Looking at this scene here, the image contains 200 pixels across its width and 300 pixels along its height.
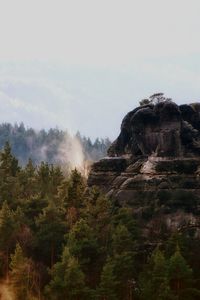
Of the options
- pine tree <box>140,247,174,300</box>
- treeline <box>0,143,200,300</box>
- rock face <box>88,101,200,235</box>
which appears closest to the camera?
pine tree <box>140,247,174,300</box>

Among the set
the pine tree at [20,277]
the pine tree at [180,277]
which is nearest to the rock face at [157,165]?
the pine tree at [180,277]

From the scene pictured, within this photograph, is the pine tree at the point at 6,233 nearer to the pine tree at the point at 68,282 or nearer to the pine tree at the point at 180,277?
the pine tree at the point at 68,282

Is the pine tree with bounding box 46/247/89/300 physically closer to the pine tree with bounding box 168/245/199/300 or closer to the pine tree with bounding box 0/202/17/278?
the pine tree with bounding box 168/245/199/300

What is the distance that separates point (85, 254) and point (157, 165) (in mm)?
19894

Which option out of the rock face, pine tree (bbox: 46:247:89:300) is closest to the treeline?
pine tree (bbox: 46:247:89:300)

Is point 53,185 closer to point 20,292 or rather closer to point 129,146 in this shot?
point 129,146

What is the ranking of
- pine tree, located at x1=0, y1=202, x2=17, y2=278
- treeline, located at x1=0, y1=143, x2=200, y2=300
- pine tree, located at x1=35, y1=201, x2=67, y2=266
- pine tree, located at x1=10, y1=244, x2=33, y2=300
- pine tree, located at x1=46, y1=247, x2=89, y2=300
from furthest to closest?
pine tree, located at x1=35, y1=201, x2=67, y2=266 < pine tree, located at x1=0, y1=202, x2=17, y2=278 < pine tree, located at x1=10, y1=244, x2=33, y2=300 < treeline, located at x1=0, y1=143, x2=200, y2=300 < pine tree, located at x1=46, y1=247, x2=89, y2=300

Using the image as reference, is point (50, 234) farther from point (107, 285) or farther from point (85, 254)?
point (107, 285)

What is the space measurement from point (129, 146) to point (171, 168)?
9.90 metres

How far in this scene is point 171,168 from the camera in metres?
65.4

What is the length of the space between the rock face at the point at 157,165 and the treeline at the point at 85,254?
3.47 m

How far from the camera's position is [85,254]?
165 ft

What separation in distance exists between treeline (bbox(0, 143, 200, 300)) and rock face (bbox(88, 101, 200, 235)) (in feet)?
11.4

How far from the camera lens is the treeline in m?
44.6
